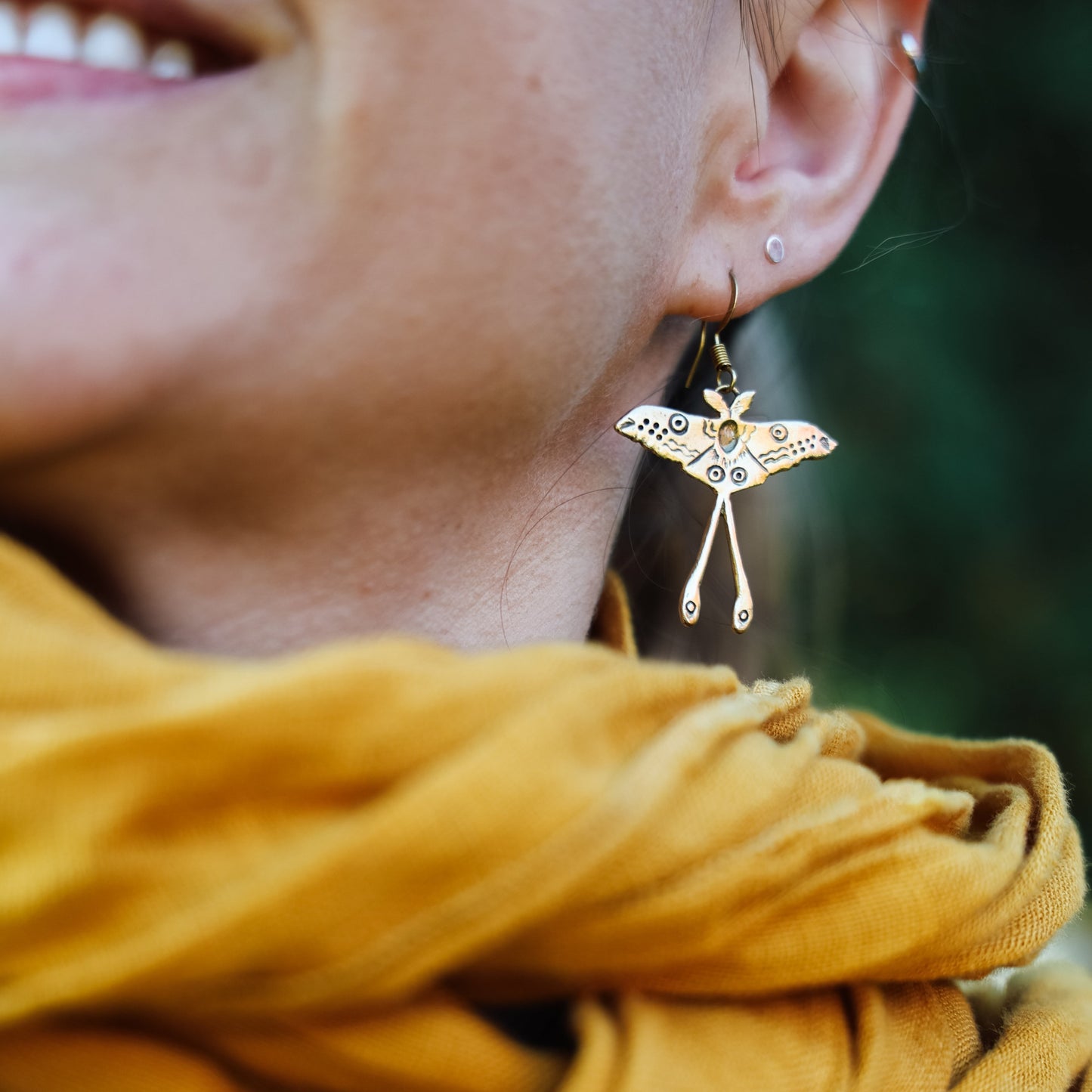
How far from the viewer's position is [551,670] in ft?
2.32

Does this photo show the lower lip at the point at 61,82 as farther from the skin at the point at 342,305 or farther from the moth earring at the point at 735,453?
the moth earring at the point at 735,453

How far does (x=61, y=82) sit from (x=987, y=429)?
3.34 m

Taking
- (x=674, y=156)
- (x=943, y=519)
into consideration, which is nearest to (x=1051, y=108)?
(x=943, y=519)

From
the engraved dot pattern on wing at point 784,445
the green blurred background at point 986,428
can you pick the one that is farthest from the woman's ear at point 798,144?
the green blurred background at point 986,428

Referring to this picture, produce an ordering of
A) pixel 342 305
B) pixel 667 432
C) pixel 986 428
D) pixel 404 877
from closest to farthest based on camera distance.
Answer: pixel 404 877 < pixel 342 305 < pixel 667 432 < pixel 986 428

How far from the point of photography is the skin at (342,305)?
73cm

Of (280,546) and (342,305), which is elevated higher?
(342,305)

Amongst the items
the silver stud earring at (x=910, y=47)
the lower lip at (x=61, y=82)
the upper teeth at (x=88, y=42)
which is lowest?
the lower lip at (x=61, y=82)

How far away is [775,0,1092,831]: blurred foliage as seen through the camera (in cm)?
346

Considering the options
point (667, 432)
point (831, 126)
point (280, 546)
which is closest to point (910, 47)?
point (831, 126)

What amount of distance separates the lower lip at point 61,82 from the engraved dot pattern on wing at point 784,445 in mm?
556

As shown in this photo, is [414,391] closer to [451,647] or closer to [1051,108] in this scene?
[451,647]

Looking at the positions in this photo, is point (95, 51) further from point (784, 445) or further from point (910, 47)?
point (910, 47)

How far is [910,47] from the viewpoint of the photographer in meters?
1.11
